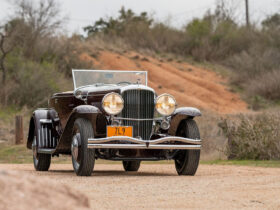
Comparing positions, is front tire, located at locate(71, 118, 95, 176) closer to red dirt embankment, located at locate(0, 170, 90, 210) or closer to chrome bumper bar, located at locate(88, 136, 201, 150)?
chrome bumper bar, located at locate(88, 136, 201, 150)

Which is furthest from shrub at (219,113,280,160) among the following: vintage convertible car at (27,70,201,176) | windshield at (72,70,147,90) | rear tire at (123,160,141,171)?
vintage convertible car at (27,70,201,176)

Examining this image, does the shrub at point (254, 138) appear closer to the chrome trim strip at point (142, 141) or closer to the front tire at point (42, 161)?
the front tire at point (42, 161)

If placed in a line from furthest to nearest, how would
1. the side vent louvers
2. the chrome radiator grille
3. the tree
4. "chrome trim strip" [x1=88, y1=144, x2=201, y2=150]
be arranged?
the tree, the side vent louvers, the chrome radiator grille, "chrome trim strip" [x1=88, y1=144, x2=201, y2=150]

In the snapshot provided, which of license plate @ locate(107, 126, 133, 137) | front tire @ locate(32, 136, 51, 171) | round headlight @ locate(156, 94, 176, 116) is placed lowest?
front tire @ locate(32, 136, 51, 171)

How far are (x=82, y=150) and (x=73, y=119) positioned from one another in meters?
1.06

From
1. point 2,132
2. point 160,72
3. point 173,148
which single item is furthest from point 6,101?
point 173,148

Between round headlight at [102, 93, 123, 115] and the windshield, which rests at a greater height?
the windshield

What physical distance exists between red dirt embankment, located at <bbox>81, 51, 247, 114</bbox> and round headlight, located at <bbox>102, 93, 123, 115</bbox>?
26054mm

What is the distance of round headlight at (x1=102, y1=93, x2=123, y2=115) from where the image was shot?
9.95 metres

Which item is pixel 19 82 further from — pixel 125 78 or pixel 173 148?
pixel 173 148

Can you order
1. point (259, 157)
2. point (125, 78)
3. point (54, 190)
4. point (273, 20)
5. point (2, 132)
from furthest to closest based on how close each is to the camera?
point (273, 20)
point (2, 132)
point (259, 157)
point (125, 78)
point (54, 190)

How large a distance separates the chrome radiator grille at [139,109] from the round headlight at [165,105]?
0.15m

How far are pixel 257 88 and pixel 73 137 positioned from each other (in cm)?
3237

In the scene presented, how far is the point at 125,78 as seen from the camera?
1202cm
